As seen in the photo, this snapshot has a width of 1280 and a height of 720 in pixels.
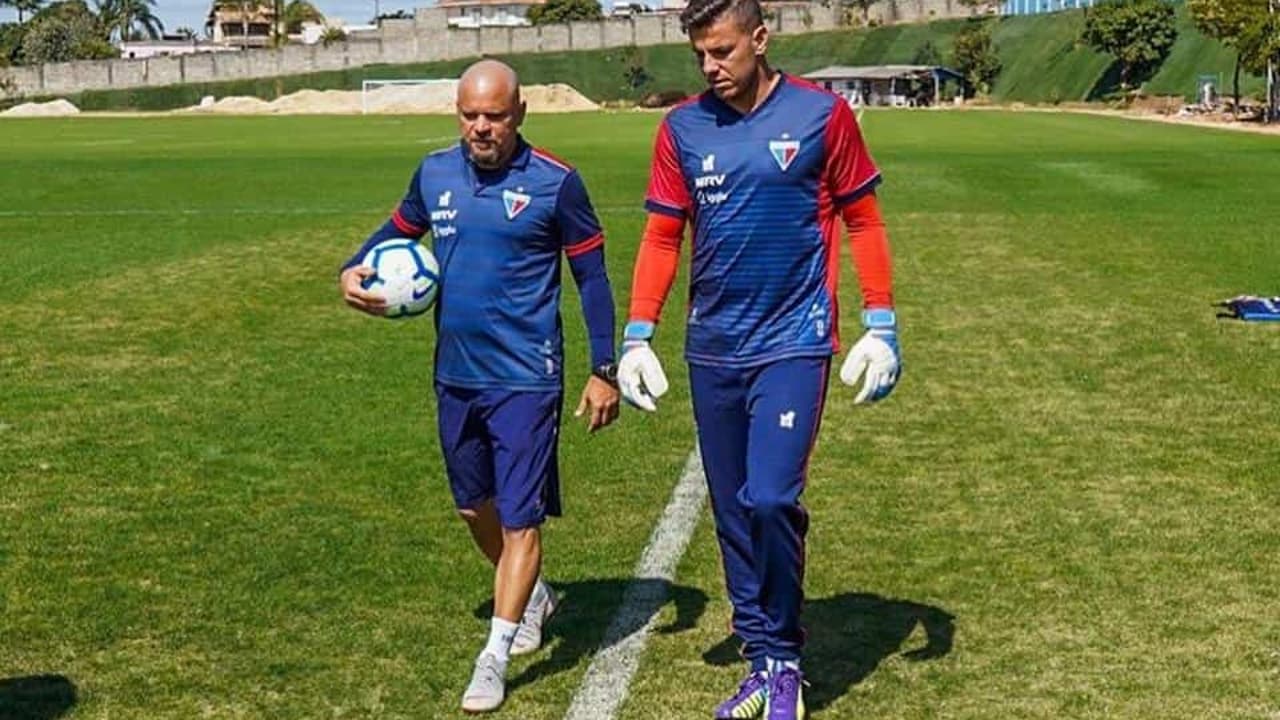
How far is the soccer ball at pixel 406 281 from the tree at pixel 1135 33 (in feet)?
349

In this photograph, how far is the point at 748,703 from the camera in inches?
220

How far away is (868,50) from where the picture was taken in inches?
5448

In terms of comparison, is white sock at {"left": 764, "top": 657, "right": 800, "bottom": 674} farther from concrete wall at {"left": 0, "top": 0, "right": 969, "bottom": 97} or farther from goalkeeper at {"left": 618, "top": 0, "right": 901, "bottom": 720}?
concrete wall at {"left": 0, "top": 0, "right": 969, "bottom": 97}

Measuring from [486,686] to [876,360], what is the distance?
1.62m

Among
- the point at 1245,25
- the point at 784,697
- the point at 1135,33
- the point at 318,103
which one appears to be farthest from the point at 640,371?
the point at 1135,33

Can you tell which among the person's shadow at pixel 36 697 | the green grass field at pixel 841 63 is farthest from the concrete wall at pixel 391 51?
the person's shadow at pixel 36 697

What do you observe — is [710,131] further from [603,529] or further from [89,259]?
[89,259]

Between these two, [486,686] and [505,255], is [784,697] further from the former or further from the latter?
[505,255]

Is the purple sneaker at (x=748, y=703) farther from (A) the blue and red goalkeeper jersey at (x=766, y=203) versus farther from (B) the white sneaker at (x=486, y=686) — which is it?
(A) the blue and red goalkeeper jersey at (x=766, y=203)

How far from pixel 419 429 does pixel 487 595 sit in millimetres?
3622

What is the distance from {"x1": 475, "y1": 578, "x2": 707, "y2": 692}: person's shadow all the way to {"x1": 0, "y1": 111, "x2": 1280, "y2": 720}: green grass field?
22 millimetres

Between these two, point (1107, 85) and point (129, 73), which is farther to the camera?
point (129, 73)

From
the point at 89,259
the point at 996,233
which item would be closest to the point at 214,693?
the point at 89,259

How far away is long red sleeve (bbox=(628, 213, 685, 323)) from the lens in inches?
222
